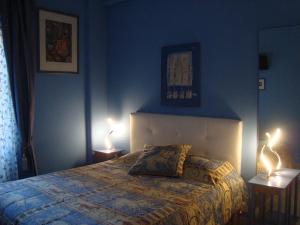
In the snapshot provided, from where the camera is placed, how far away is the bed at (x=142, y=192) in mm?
2037

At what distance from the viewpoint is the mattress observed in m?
2.01

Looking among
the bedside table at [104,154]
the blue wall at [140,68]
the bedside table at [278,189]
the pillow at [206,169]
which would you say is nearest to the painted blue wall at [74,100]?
the blue wall at [140,68]

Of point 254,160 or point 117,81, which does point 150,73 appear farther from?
point 254,160

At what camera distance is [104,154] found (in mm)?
3900

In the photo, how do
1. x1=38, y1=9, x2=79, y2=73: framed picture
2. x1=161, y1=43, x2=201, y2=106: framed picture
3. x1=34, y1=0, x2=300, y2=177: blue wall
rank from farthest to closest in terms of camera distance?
x1=38, y1=9, x2=79, y2=73: framed picture < x1=161, y1=43, x2=201, y2=106: framed picture < x1=34, y1=0, x2=300, y2=177: blue wall

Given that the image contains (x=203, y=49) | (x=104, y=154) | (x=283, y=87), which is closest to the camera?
(x=283, y=87)

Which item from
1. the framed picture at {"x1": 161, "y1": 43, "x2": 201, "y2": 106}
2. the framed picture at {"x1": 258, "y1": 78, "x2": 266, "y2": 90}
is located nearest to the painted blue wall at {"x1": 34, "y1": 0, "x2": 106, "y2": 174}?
the framed picture at {"x1": 161, "y1": 43, "x2": 201, "y2": 106}

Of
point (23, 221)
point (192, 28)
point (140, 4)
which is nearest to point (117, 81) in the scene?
point (140, 4)

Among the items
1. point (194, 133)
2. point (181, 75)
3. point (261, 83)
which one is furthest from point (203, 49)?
point (194, 133)

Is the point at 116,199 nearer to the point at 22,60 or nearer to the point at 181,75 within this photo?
the point at 181,75

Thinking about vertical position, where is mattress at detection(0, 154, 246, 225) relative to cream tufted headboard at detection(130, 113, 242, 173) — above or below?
below

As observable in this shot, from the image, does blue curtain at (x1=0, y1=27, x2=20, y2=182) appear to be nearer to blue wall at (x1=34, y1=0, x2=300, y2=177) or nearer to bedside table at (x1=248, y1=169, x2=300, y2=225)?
blue wall at (x1=34, y1=0, x2=300, y2=177)

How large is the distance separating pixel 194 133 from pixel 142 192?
3.55 feet

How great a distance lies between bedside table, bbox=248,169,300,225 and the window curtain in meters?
2.34
